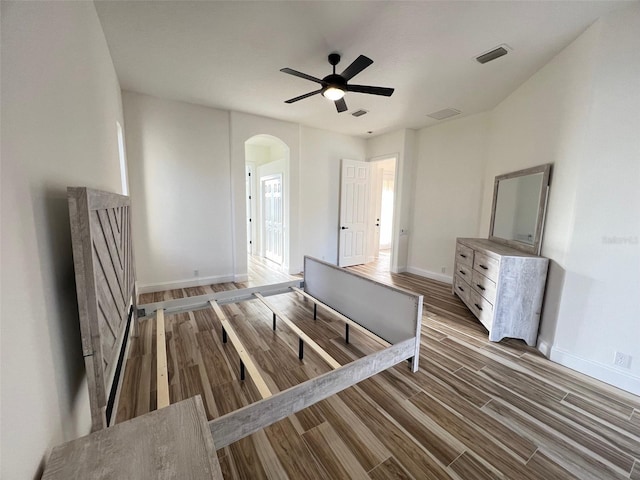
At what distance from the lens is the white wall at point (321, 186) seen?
5.08 m

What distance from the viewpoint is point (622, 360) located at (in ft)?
6.70

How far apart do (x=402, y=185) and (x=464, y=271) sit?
2185 mm

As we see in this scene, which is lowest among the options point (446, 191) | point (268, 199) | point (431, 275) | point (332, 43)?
point (431, 275)

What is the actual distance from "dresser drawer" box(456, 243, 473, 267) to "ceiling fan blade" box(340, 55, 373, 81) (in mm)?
2584

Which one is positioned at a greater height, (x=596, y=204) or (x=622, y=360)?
(x=596, y=204)

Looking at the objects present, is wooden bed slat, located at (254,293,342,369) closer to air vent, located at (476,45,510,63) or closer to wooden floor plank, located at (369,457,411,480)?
wooden floor plank, located at (369,457,411,480)

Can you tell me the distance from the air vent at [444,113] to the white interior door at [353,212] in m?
1.77

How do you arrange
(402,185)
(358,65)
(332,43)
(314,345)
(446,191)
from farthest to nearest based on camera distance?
(402,185) → (446,191) → (332,43) → (358,65) → (314,345)

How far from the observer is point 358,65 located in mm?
2234

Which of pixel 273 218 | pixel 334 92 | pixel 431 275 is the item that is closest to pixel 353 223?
pixel 273 218

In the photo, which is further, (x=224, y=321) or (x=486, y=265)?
(x=486, y=265)

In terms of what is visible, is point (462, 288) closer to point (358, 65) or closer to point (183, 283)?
point (358, 65)

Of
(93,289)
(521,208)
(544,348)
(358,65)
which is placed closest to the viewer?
(93,289)

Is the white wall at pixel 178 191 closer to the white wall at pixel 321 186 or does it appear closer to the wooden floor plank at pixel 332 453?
the white wall at pixel 321 186
